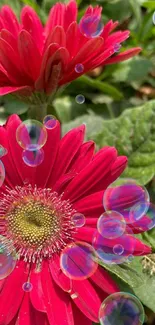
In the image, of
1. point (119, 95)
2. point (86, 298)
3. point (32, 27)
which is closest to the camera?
point (86, 298)

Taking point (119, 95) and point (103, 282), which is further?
point (119, 95)

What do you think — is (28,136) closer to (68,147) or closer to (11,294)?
(68,147)

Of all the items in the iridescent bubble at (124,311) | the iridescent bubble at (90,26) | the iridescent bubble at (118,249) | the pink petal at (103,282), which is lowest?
the iridescent bubble at (124,311)

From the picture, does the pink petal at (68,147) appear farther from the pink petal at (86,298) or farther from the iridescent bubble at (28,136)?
the pink petal at (86,298)

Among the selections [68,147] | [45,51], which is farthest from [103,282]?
[45,51]

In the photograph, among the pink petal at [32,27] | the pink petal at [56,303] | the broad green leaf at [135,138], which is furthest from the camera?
the broad green leaf at [135,138]

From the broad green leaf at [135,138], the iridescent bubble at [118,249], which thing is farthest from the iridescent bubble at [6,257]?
the broad green leaf at [135,138]

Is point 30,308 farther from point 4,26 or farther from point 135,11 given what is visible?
point 135,11
